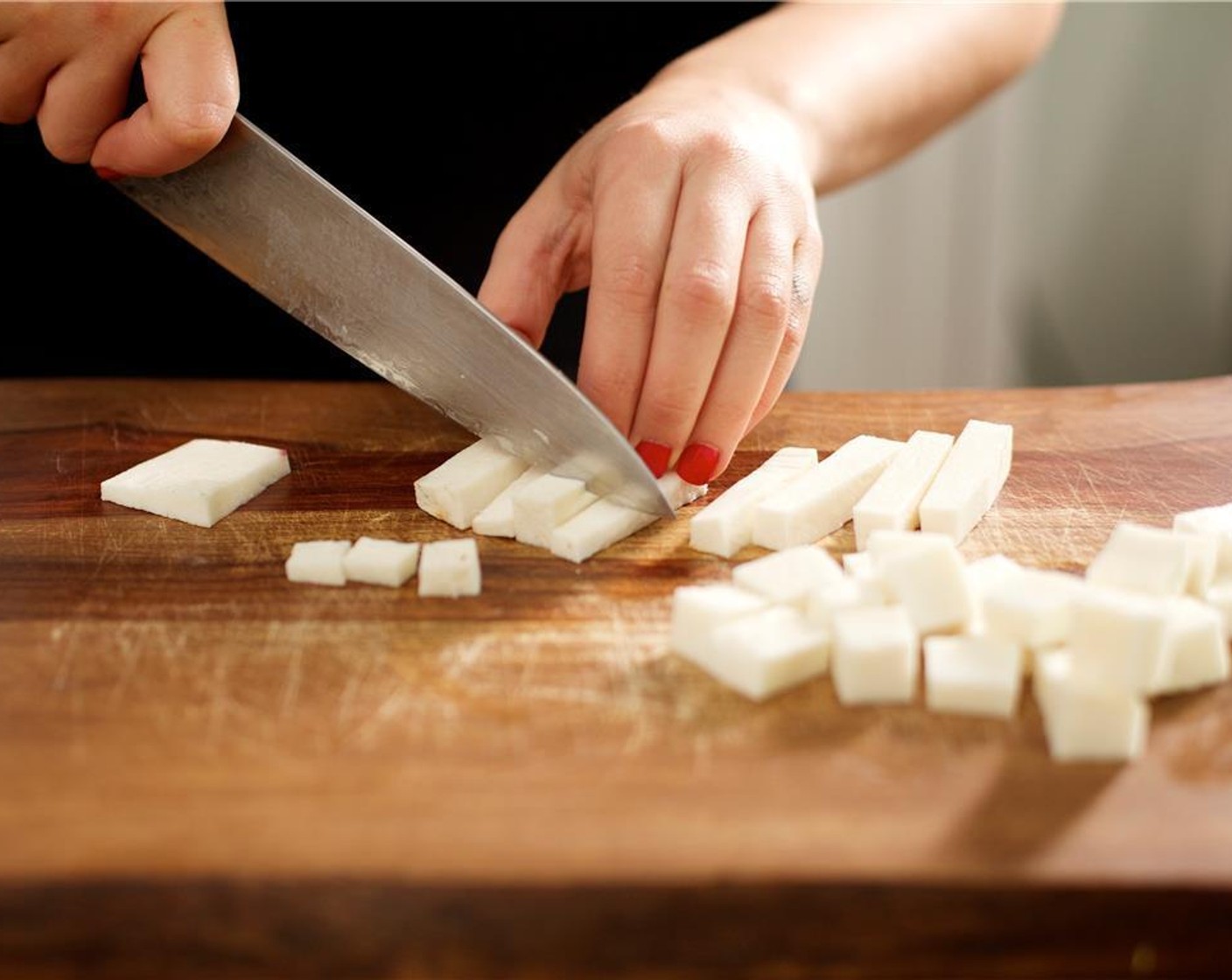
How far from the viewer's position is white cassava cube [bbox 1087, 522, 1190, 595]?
63.3 inches

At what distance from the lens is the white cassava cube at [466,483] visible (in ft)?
6.37

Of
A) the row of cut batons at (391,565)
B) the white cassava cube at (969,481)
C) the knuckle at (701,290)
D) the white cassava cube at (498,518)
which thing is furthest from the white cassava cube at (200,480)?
the white cassava cube at (969,481)

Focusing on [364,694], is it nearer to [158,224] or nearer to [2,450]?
[2,450]

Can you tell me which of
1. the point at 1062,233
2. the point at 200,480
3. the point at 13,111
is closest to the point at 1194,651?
the point at 200,480

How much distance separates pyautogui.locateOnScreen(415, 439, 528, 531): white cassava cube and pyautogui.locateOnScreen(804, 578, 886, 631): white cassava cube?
0.58m

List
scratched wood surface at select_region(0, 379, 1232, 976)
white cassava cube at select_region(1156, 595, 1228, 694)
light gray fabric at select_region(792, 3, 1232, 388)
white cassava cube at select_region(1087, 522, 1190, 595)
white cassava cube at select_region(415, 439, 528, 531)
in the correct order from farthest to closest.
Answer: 1. light gray fabric at select_region(792, 3, 1232, 388)
2. white cassava cube at select_region(415, 439, 528, 531)
3. white cassava cube at select_region(1087, 522, 1190, 595)
4. white cassava cube at select_region(1156, 595, 1228, 694)
5. scratched wood surface at select_region(0, 379, 1232, 976)

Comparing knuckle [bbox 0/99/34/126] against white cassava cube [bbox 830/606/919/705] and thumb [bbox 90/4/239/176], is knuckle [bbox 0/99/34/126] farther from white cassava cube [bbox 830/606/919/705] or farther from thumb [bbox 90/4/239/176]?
white cassava cube [bbox 830/606/919/705]

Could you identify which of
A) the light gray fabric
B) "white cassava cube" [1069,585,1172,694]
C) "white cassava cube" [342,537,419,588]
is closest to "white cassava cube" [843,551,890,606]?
"white cassava cube" [1069,585,1172,694]

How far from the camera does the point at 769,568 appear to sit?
1683mm

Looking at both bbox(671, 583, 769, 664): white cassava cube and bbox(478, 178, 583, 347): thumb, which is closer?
bbox(671, 583, 769, 664): white cassava cube

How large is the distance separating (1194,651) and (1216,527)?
35 cm

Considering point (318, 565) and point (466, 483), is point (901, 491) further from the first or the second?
point (318, 565)

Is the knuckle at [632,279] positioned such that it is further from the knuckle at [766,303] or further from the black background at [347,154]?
the black background at [347,154]

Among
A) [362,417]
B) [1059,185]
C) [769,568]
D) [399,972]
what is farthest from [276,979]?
[1059,185]
